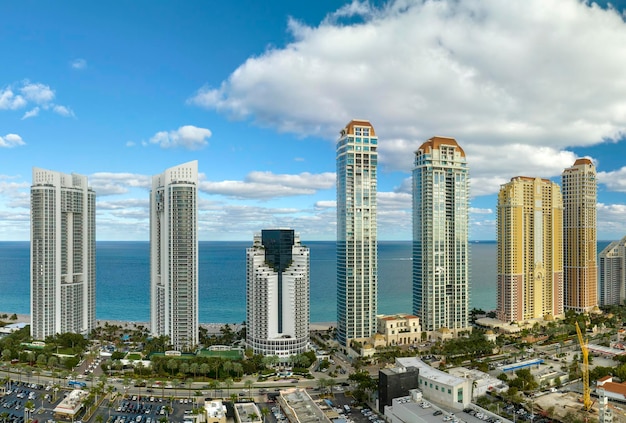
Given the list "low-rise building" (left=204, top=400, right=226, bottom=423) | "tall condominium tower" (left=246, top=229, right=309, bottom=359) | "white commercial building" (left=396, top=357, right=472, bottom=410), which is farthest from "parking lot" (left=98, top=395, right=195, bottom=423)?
"white commercial building" (left=396, top=357, right=472, bottom=410)

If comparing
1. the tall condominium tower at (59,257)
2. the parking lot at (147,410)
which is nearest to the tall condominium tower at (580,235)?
the parking lot at (147,410)

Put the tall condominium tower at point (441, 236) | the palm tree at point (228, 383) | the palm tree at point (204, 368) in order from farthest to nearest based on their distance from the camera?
the tall condominium tower at point (441, 236), the palm tree at point (204, 368), the palm tree at point (228, 383)

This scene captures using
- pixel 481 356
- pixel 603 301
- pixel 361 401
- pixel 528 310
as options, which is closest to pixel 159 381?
pixel 361 401

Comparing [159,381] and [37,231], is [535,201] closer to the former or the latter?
[159,381]

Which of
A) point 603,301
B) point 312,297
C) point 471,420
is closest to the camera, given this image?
point 471,420

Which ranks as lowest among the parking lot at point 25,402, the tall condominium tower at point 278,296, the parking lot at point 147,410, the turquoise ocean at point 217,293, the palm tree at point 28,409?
the turquoise ocean at point 217,293

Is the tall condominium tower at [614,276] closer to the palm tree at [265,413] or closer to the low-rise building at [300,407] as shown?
the low-rise building at [300,407]

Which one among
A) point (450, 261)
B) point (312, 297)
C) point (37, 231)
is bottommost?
point (312, 297)

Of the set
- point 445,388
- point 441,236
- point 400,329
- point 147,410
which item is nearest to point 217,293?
point 400,329

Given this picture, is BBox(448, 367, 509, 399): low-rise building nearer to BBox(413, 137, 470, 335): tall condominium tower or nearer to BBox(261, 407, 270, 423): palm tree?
BBox(413, 137, 470, 335): tall condominium tower
